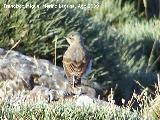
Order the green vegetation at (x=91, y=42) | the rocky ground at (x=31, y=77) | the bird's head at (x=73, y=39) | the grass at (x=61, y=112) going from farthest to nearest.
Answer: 1. the green vegetation at (x=91, y=42)
2. the bird's head at (x=73, y=39)
3. the rocky ground at (x=31, y=77)
4. the grass at (x=61, y=112)

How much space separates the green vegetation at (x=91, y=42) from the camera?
9.95 metres

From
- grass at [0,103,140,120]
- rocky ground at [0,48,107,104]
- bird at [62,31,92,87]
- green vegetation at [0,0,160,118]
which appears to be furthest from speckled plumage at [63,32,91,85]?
grass at [0,103,140,120]

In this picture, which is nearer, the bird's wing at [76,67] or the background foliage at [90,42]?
the bird's wing at [76,67]

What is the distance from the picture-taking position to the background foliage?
9.95 meters

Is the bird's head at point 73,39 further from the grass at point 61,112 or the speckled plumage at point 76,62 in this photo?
the grass at point 61,112

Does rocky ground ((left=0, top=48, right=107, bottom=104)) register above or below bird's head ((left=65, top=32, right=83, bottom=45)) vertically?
below

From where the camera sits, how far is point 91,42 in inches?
432

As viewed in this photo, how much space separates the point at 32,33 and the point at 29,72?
1072 millimetres

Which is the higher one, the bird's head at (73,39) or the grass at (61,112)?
the bird's head at (73,39)

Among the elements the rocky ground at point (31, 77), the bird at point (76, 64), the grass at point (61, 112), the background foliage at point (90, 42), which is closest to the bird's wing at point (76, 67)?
the bird at point (76, 64)

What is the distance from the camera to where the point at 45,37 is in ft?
33.1

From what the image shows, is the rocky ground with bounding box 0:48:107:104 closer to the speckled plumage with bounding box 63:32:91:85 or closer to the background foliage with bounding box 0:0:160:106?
the speckled plumage with bounding box 63:32:91:85

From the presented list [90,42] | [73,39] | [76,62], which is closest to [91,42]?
[90,42]

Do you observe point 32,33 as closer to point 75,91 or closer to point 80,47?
point 80,47
